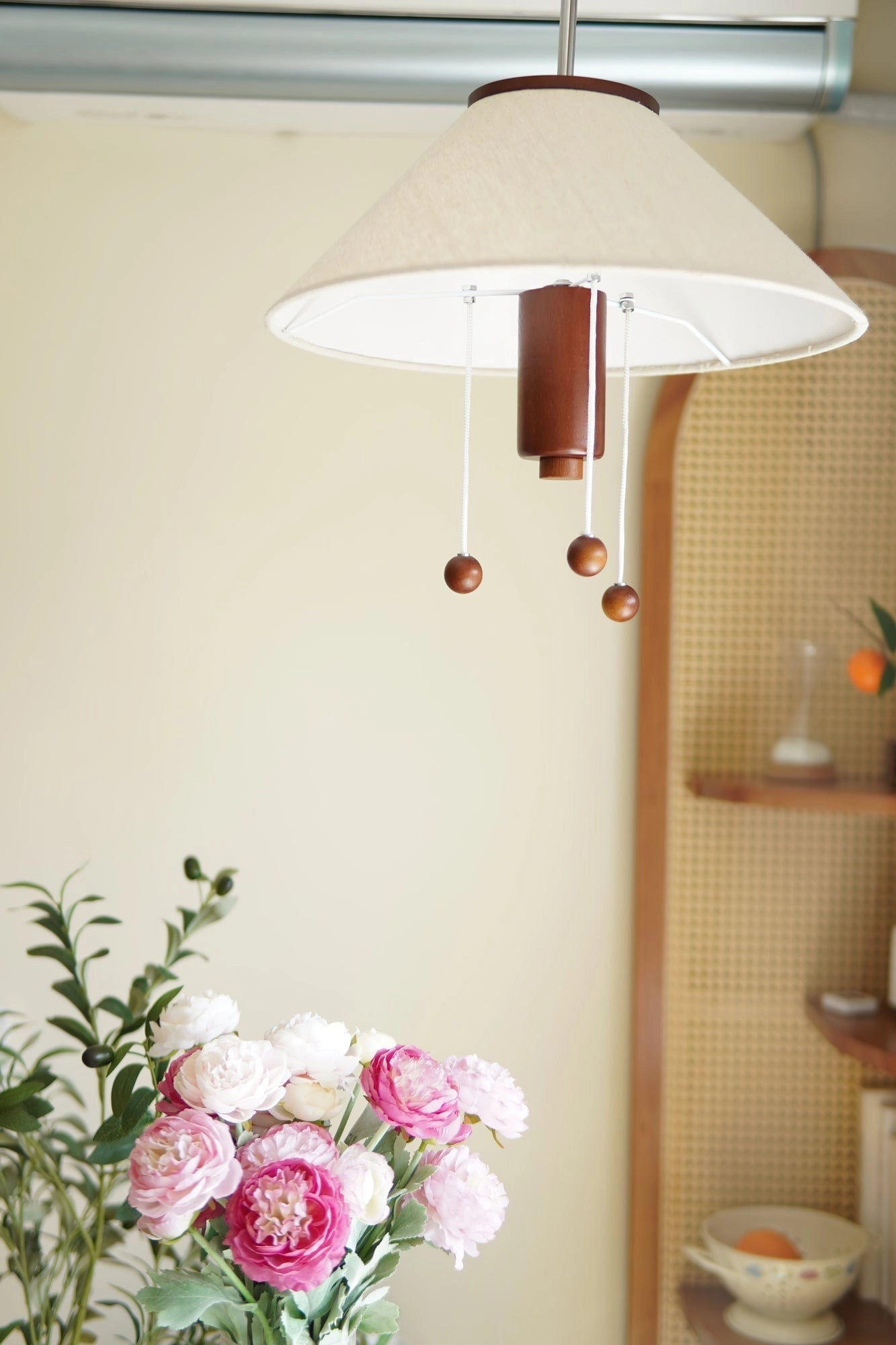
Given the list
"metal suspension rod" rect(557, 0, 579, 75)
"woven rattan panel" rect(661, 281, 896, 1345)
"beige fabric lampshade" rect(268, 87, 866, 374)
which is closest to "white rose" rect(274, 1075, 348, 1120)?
"beige fabric lampshade" rect(268, 87, 866, 374)

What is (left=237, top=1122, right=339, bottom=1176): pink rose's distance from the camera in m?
0.88

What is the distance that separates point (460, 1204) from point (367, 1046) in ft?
0.50

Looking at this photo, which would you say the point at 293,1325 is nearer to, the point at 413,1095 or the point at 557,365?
the point at 413,1095

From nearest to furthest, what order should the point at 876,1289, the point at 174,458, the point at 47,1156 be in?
the point at 47,1156, the point at 876,1289, the point at 174,458

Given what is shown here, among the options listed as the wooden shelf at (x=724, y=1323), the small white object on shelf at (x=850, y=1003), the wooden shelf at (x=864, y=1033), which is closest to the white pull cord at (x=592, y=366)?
the wooden shelf at (x=864, y=1033)

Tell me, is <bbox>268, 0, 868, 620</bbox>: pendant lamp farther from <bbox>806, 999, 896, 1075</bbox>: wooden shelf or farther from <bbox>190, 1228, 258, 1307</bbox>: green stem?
<bbox>806, 999, 896, 1075</bbox>: wooden shelf

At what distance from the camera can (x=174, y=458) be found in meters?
1.89

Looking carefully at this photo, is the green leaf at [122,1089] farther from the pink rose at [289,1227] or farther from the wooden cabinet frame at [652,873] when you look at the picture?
the wooden cabinet frame at [652,873]

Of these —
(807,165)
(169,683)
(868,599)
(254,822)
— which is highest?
(807,165)

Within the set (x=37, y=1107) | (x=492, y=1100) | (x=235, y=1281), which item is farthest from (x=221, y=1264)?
(x=37, y=1107)

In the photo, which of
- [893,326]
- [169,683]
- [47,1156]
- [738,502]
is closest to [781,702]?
[738,502]

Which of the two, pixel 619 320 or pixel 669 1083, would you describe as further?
pixel 669 1083

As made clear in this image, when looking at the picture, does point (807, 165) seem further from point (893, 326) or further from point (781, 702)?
point (781, 702)

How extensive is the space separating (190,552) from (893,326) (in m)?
1.14
